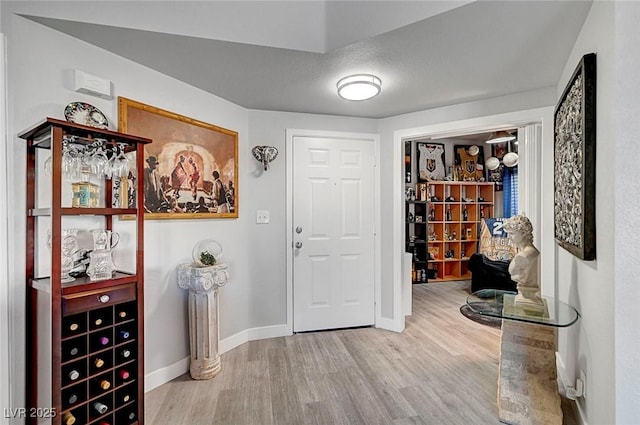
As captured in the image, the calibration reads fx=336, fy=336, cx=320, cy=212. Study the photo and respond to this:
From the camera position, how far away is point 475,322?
12.0 feet

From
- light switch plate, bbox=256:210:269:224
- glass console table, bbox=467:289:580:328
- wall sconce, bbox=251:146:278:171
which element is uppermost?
wall sconce, bbox=251:146:278:171

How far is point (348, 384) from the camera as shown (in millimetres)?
2402

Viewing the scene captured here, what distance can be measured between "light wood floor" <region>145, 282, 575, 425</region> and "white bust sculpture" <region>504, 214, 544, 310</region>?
72 cm

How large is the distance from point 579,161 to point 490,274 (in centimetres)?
352

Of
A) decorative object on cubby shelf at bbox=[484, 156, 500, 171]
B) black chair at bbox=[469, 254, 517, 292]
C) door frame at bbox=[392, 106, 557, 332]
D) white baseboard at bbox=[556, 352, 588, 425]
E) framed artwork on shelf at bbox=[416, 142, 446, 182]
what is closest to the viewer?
white baseboard at bbox=[556, 352, 588, 425]

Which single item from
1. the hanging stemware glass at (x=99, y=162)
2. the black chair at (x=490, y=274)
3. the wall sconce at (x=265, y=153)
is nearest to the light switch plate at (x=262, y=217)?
the wall sconce at (x=265, y=153)

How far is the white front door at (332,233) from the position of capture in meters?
3.34

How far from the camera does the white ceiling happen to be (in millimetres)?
1722

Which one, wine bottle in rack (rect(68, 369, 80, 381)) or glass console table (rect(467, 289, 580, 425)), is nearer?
wine bottle in rack (rect(68, 369, 80, 381))

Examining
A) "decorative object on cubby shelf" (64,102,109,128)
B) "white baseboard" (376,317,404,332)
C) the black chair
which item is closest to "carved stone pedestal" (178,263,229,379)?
"decorative object on cubby shelf" (64,102,109,128)

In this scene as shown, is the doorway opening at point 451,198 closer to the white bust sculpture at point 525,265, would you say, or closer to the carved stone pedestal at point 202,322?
the white bust sculpture at point 525,265

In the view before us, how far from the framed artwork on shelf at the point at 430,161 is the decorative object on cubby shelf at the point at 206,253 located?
431cm

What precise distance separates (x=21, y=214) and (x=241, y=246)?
1674 millimetres

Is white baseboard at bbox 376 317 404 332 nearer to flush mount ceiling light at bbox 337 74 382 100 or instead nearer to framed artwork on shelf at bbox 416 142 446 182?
flush mount ceiling light at bbox 337 74 382 100
